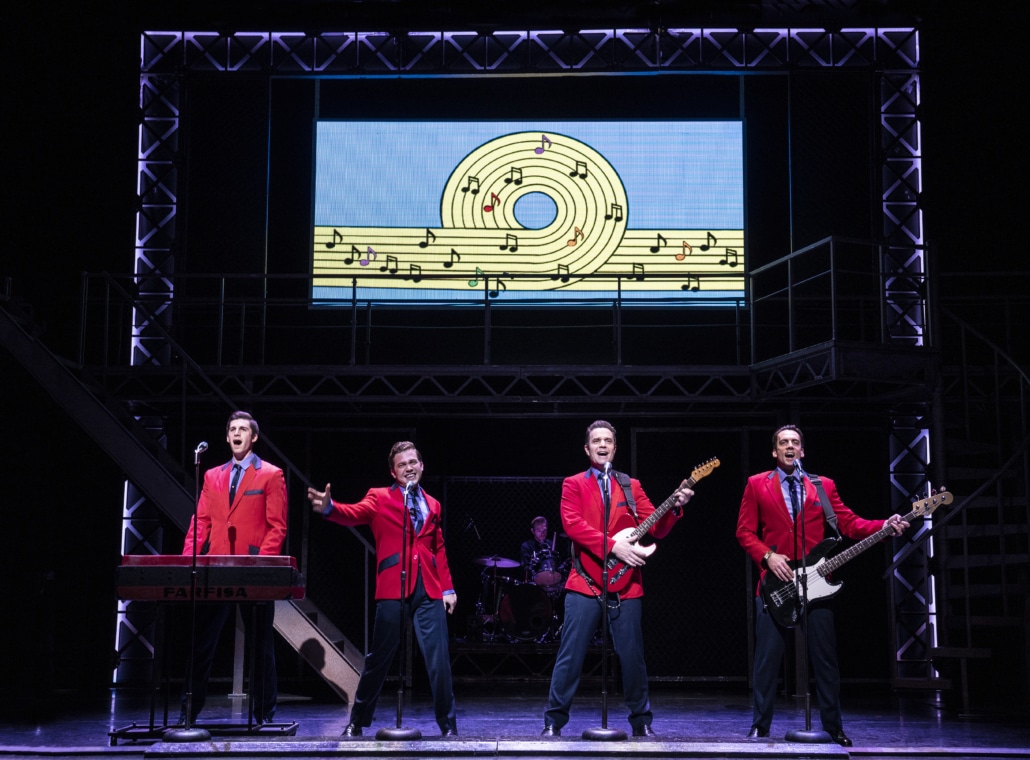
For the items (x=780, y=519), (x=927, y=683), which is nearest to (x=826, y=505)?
(x=780, y=519)

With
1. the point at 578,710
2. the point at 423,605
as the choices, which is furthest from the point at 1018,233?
the point at 423,605

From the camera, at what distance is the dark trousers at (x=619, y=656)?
6.56 metres

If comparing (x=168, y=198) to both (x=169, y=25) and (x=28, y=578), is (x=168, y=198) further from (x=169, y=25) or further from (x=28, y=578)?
(x=28, y=578)

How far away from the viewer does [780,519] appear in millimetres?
6906

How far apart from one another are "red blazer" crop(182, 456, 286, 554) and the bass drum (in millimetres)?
4991

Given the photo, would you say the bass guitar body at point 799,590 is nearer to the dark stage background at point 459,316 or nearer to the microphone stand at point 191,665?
the microphone stand at point 191,665

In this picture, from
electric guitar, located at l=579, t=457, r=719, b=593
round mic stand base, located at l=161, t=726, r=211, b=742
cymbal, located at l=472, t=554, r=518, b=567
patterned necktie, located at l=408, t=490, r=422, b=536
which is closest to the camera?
round mic stand base, located at l=161, t=726, r=211, b=742

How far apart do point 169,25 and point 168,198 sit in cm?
187

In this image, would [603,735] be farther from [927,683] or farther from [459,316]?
[459,316]

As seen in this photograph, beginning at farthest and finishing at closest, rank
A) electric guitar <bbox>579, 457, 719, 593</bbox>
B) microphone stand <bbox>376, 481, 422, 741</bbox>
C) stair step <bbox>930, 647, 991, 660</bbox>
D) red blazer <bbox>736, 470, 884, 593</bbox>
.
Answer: stair step <bbox>930, 647, 991, 660</bbox> → red blazer <bbox>736, 470, 884, 593</bbox> → electric guitar <bbox>579, 457, 719, 593</bbox> → microphone stand <bbox>376, 481, 422, 741</bbox>

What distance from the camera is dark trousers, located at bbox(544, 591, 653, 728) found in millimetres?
6562

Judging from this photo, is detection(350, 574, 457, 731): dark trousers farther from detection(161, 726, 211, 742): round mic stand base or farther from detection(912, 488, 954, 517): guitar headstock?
detection(912, 488, 954, 517): guitar headstock

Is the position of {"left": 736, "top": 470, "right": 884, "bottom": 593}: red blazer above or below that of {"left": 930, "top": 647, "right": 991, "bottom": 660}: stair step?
above

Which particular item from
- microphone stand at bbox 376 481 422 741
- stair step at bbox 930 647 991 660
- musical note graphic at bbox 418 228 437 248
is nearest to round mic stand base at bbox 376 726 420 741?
microphone stand at bbox 376 481 422 741
